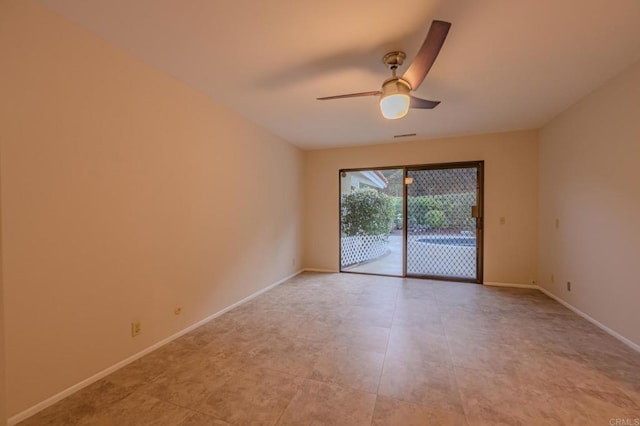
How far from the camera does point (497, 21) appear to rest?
5.85 ft

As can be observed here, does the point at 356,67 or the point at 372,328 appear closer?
the point at 356,67

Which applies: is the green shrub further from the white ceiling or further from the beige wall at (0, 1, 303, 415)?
the beige wall at (0, 1, 303, 415)

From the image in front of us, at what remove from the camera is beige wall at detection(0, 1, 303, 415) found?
5.11 ft

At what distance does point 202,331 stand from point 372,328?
1.80 m

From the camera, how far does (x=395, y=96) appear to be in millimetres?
2061

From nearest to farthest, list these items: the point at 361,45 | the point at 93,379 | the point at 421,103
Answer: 1. the point at 93,379
2. the point at 361,45
3. the point at 421,103

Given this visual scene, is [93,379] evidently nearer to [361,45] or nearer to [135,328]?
[135,328]

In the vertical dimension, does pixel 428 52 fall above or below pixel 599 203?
above

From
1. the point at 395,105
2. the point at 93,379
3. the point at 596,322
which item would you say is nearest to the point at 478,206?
the point at 596,322

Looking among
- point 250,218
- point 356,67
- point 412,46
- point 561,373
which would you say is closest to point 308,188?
point 250,218

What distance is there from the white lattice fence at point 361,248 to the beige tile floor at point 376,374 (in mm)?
2316

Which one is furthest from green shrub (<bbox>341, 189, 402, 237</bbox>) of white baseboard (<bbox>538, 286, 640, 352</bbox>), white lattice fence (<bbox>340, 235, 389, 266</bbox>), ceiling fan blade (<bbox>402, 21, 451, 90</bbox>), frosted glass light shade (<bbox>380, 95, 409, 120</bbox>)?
ceiling fan blade (<bbox>402, 21, 451, 90</bbox>)

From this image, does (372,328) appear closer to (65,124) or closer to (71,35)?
Result: (65,124)

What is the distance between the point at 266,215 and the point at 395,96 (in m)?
2.68
